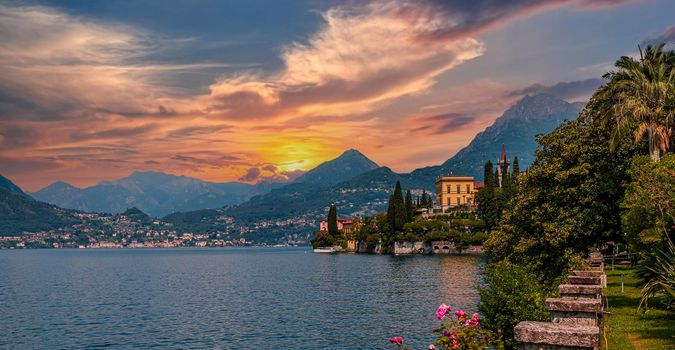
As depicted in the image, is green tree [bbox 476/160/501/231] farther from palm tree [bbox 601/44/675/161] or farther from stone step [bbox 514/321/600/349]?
stone step [bbox 514/321/600/349]

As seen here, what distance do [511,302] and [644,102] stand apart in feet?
56.1

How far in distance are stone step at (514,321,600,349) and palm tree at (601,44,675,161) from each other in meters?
26.1

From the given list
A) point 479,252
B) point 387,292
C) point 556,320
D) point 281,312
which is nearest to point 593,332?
point 556,320

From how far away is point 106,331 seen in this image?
4759 centimetres

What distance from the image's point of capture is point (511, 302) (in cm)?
2186

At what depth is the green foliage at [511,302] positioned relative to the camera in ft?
71.1

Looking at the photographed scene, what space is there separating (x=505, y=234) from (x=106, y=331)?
34761mm

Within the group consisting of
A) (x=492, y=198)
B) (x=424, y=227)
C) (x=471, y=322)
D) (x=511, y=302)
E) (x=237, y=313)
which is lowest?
(x=237, y=313)

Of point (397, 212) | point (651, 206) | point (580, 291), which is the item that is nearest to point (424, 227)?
point (397, 212)

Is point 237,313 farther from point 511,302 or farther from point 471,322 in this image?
point 471,322

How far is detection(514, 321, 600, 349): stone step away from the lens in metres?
8.31

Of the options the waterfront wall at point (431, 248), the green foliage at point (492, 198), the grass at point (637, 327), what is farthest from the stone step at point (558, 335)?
the waterfront wall at point (431, 248)

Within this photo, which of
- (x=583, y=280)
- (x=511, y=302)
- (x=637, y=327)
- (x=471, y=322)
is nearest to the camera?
(x=471, y=322)

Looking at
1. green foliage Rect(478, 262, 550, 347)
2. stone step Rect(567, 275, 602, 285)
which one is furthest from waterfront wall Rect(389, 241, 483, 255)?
stone step Rect(567, 275, 602, 285)
